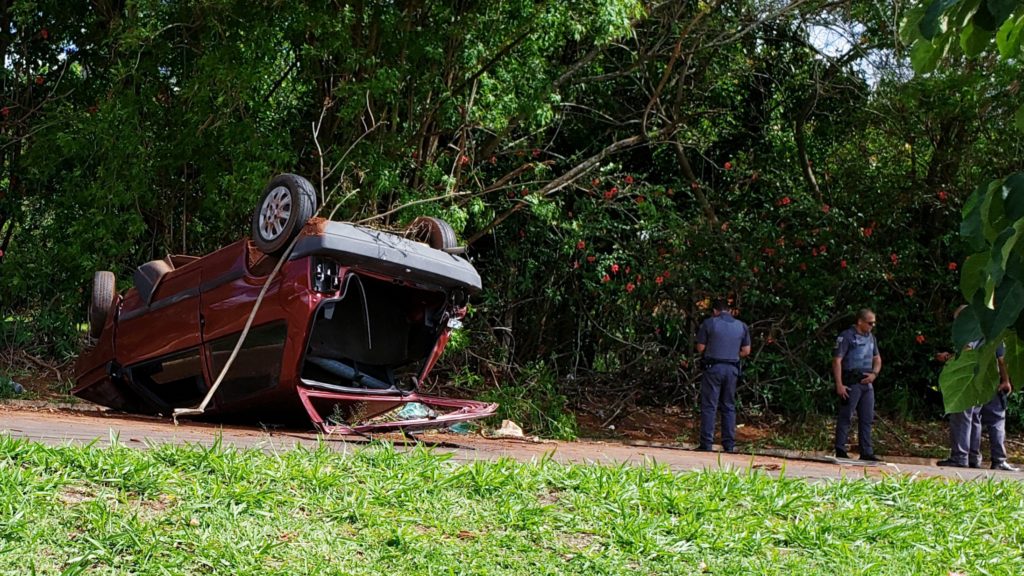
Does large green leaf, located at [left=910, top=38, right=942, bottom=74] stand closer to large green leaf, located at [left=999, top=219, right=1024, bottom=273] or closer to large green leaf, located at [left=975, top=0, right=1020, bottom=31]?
large green leaf, located at [left=975, top=0, right=1020, bottom=31]

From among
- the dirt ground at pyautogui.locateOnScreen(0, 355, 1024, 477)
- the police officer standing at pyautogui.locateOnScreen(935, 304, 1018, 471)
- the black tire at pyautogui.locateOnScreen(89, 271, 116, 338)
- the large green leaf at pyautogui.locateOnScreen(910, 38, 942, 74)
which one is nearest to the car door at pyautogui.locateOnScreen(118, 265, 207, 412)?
the black tire at pyautogui.locateOnScreen(89, 271, 116, 338)

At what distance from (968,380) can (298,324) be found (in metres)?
6.97

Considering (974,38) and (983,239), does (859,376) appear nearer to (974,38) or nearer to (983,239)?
A: (974,38)

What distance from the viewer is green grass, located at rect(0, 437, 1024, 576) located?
4.29 metres

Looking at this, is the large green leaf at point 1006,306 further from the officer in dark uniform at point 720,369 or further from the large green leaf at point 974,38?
the officer in dark uniform at point 720,369

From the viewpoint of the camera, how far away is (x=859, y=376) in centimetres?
1207

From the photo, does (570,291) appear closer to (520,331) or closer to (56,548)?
(520,331)

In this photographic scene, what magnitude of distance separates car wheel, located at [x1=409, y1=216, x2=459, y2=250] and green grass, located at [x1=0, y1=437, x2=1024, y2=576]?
3.41 metres

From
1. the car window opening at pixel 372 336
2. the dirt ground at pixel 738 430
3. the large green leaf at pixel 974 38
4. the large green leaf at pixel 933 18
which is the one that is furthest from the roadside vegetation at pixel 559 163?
the large green leaf at pixel 933 18

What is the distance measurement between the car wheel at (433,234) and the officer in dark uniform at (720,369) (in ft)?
12.1

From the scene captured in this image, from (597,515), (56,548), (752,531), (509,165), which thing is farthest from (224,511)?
(509,165)

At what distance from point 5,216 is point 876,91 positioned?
1240cm

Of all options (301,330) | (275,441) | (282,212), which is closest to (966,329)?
(275,441)

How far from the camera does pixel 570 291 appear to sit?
659 inches
